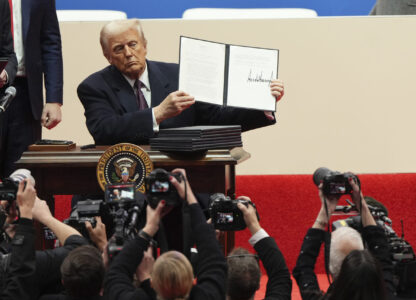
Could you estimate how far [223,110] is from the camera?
11.7 feet

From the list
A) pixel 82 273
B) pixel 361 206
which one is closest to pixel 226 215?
pixel 361 206

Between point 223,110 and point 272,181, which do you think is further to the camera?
point 272,181

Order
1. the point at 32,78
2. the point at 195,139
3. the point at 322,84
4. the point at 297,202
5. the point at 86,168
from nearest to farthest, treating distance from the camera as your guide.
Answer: the point at 195,139 → the point at 86,168 → the point at 32,78 → the point at 297,202 → the point at 322,84

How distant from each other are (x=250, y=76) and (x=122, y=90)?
0.64 meters

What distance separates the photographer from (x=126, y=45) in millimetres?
3379

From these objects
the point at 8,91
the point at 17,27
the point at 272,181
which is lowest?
the point at 272,181

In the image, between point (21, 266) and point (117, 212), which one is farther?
point (117, 212)

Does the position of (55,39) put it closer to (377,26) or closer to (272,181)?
(272,181)

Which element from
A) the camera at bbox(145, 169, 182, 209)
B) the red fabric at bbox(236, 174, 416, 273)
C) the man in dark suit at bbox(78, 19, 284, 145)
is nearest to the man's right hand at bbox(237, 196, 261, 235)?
the camera at bbox(145, 169, 182, 209)

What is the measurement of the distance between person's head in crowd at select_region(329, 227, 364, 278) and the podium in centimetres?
70

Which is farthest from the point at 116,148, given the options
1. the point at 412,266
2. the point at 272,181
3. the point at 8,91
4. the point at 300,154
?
the point at 300,154

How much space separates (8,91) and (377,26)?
2563 mm

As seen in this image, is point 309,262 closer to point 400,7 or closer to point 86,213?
point 86,213

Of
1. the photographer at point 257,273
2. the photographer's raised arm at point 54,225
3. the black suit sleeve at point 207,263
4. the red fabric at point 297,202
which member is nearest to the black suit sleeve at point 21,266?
the photographer's raised arm at point 54,225
